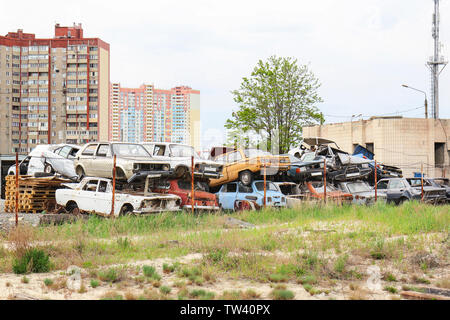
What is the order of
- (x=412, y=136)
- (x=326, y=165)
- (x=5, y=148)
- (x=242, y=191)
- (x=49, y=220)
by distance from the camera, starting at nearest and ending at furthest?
(x=49, y=220)
(x=242, y=191)
(x=326, y=165)
(x=412, y=136)
(x=5, y=148)

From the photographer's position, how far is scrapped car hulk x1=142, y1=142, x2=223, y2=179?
16375mm

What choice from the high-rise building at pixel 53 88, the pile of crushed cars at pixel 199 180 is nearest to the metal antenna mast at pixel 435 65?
the pile of crushed cars at pixel 199 180

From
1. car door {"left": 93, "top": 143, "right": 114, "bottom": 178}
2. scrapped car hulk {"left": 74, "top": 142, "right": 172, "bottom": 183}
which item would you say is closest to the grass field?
scrapped car hulk {"left": 74, "top": 142, "right": 172, "bottom": 183}

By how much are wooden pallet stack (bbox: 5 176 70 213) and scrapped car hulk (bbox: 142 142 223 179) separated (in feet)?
11.6

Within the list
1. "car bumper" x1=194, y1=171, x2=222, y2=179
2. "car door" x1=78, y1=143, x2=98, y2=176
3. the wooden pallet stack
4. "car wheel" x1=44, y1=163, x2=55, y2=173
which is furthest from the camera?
"car wheel" x1=44, y1=163, x2=55, y2=173

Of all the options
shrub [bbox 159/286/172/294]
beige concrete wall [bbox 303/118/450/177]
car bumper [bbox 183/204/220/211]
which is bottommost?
shrub [bbox 159/286/172/294]

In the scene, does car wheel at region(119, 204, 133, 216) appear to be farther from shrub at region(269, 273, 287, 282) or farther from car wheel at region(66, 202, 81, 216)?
shrub at region(269, 273, 287, 282)

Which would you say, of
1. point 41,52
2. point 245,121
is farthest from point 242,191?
point 41,52

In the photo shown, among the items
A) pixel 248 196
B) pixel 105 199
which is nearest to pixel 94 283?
pixel 105 199

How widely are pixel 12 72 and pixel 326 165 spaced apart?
291 feet

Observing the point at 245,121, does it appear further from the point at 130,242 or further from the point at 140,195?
the point at 130,242

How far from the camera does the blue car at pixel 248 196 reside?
17.1m

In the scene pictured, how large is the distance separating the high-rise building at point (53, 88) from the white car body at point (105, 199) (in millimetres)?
78448
